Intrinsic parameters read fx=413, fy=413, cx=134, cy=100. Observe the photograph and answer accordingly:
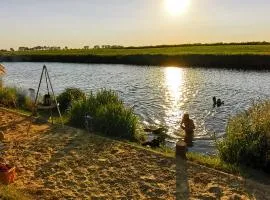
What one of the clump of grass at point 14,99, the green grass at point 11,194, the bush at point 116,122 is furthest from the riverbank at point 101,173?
the clump of grass at point 14,99

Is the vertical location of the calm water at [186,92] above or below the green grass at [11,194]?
below

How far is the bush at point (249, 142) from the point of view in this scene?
13516 millimetres

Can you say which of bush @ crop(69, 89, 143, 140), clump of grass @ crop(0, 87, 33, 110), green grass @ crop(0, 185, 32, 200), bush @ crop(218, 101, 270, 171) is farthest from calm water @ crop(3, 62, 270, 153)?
green grass @ crop(0, 185, 32, 200)

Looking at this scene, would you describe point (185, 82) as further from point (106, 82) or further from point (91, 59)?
point (91, 59)

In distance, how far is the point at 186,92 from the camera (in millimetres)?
39062

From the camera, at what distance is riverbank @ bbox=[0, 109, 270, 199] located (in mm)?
10850

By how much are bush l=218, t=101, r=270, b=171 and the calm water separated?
3.75 m

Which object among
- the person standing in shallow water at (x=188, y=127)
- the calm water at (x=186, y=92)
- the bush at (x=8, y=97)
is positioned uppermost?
the bush at (x=8, y=97)

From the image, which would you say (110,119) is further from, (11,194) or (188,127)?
(11,194)

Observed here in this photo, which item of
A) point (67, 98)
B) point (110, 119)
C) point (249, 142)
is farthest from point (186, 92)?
point (249, 142)

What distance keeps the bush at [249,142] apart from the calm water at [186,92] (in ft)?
12.3

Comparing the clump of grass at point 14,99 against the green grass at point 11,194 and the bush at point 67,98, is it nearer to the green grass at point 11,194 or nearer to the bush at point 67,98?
the bush at point 67,98

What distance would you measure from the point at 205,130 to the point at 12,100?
1153 centimetres

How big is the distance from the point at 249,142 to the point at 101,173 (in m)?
5.10
